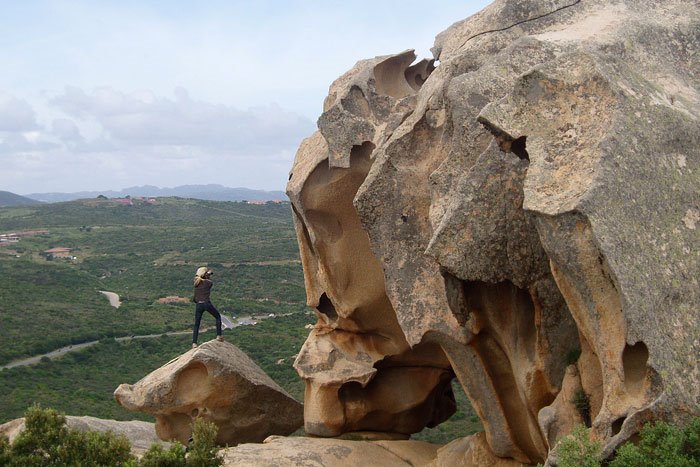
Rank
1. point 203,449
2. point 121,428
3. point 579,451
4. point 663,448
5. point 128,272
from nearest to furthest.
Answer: point 663,448 → point 579,451 → point 203,449 → point 121,428 → point 128,272

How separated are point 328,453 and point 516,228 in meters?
6.37

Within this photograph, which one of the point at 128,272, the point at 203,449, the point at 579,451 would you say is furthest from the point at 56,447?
the point at 128,272

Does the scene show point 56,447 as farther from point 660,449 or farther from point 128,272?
point 128,272

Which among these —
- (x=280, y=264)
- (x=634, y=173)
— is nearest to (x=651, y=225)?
(x=634, y=173)

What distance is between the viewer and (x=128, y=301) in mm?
52000

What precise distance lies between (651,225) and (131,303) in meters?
45.9

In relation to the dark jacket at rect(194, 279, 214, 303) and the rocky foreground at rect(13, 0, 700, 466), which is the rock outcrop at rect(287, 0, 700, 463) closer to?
the rocky foreground at rect(13, 0, 700, 466)

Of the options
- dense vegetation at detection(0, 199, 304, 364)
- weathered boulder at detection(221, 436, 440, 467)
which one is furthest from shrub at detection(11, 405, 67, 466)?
dense vegetation at detection(0, 199, 304, 364)

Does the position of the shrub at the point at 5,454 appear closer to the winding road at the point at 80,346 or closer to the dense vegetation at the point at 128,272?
the winding road at the point at 80,346

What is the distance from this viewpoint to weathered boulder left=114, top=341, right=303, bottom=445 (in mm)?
17281

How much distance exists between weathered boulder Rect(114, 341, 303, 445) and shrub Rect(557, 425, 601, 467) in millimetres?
10043

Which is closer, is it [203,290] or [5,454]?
[5,454]

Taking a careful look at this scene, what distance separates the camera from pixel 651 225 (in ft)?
28.3

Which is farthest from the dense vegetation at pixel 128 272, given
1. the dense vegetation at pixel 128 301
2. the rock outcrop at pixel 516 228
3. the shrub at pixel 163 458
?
the shrub at pixel 163 458
